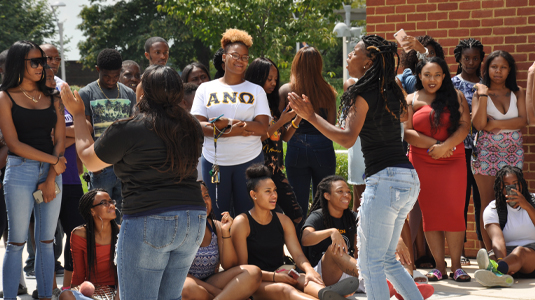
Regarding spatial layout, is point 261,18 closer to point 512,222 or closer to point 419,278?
point 512,222

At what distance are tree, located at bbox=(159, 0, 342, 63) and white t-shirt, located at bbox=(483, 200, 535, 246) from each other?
9.80 m

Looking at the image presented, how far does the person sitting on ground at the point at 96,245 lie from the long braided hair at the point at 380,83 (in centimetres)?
223

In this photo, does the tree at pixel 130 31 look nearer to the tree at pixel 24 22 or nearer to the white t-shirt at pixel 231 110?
the tree at pixel 24 22

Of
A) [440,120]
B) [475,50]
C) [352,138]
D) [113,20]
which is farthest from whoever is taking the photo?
[113,20]

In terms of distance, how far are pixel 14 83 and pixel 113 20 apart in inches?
1252

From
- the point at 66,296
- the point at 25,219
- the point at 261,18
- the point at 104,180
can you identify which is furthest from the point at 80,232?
the point at 261,18

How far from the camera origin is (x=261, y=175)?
5.16m

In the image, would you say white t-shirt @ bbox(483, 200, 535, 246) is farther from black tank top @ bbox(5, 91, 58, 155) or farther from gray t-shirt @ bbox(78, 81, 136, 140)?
black tank top @ bbox(5, 91, 58, 155)

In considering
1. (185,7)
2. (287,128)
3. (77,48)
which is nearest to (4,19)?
(77,48)

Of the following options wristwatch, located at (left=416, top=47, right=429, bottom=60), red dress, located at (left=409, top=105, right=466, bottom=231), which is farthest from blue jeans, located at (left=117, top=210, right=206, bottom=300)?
wristwatch, located at (left=416, top=47, right=429, bottom=60)

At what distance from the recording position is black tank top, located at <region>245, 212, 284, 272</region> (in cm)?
514

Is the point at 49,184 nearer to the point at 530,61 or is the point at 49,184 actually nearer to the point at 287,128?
the point at 287,128

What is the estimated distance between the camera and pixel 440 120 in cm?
552

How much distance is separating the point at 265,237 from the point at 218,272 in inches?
19.7
